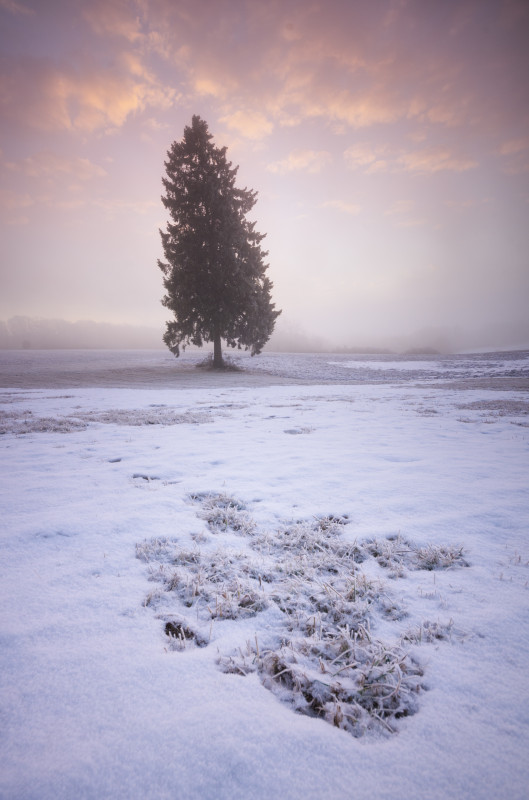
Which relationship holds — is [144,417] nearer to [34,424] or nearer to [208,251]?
[34,424]

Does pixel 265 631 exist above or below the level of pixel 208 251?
below

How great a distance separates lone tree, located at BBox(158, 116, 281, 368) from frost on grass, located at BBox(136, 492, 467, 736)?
803 inches

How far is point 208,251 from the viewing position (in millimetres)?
21812

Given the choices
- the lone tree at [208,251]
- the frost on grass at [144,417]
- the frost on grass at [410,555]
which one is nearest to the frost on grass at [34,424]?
the frost on grass at [144,417]

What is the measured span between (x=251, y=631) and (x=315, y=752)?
2.03ft

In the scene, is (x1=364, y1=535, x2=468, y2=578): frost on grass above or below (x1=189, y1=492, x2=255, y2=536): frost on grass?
below

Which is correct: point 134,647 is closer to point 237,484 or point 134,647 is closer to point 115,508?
point 115,508

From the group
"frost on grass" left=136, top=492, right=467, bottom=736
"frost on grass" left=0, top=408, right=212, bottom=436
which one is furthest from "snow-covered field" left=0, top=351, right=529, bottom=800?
"frost on grass" left=0, top=408, right=212, bottom=436

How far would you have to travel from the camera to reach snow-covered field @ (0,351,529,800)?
114cm

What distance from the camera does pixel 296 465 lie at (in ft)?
14.6

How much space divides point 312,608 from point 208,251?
75.7 ft

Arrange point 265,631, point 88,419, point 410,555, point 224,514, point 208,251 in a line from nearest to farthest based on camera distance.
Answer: point 265,631 → point 410,555 → point 224,514 → point 88,419 → point 208,251

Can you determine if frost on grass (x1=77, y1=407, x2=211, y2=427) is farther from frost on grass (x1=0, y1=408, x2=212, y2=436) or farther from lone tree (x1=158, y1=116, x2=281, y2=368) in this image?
lone tree (x1=158, y1=116, x2=281, y2=368)

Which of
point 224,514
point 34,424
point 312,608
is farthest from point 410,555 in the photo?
point 34,424
